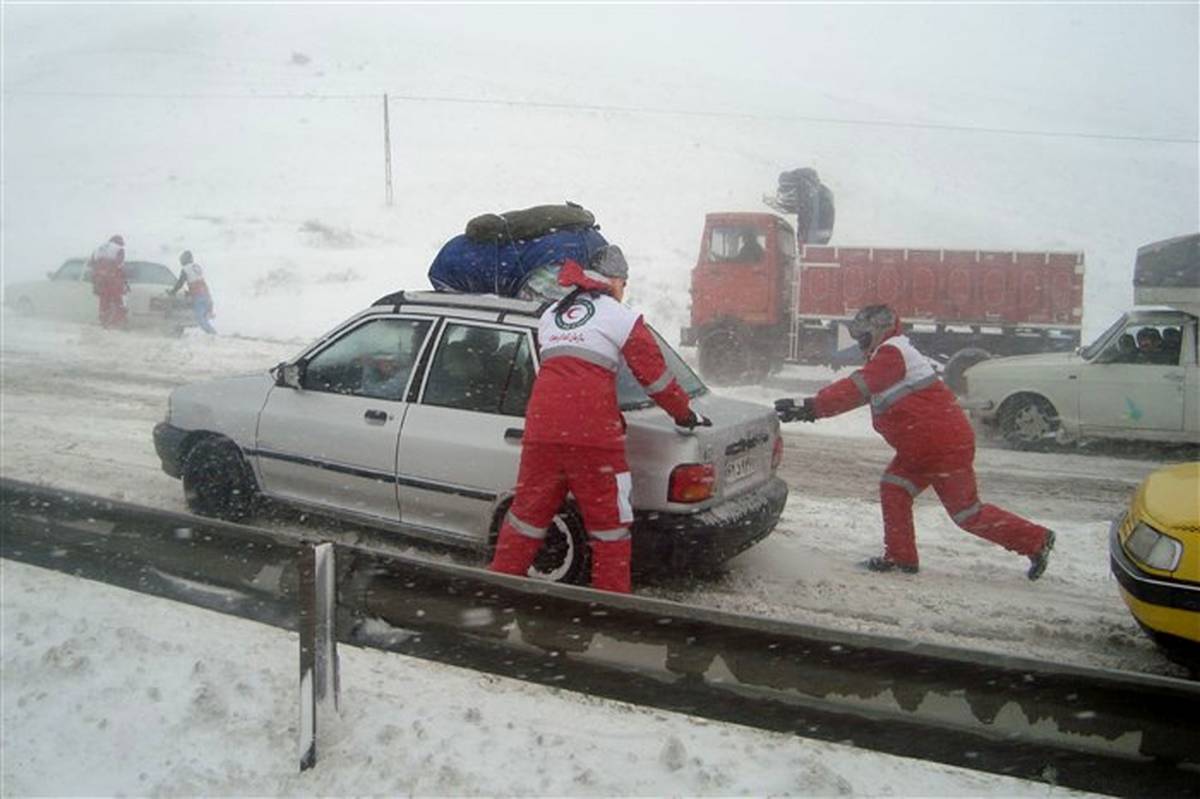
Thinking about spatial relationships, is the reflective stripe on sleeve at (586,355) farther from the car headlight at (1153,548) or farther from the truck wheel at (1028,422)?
the truck wheel at (1028,422)

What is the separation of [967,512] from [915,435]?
569mm

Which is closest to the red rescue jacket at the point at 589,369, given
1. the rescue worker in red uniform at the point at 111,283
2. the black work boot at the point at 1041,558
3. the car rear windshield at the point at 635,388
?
the car rear windshield at the point at 635,388

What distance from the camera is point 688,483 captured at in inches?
168

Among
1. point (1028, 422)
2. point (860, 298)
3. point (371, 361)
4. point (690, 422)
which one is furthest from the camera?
point (860, 298)

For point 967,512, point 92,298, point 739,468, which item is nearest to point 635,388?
point 739,468

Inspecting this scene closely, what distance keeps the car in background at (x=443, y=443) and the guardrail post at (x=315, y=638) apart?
1.60 metres

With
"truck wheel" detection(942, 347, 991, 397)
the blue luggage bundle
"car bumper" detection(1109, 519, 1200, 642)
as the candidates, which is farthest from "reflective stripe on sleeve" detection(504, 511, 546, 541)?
"truck wheel" detection(942, 347, 991, 397)

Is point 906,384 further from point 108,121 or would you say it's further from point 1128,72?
point 1128,72

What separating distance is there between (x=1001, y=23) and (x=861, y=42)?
1073 centimetres

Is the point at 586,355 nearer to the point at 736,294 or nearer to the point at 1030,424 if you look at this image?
the point at 1030,424

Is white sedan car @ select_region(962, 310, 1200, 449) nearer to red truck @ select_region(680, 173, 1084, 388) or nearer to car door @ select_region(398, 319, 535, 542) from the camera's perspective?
red truck @ select_region(680, 173, 1084, 388)

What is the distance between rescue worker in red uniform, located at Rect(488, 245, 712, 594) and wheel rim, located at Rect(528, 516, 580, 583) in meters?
0.28

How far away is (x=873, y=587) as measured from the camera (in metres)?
5.11

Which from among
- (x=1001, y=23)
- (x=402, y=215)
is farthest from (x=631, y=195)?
(x=1001, y=23)
